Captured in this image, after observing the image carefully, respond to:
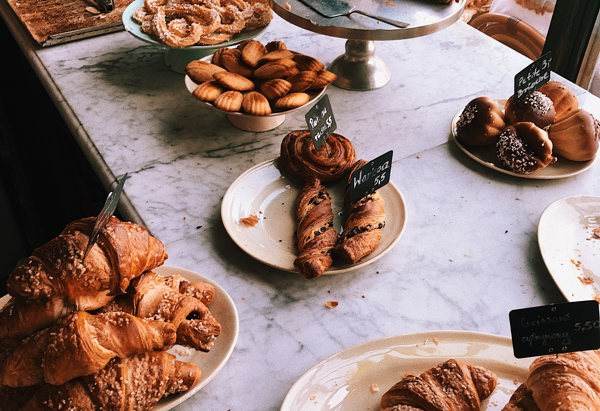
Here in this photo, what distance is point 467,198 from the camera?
138 centimetres

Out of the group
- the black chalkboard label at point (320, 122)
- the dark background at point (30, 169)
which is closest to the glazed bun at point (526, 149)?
the black chalkboard label at point (320, 122)

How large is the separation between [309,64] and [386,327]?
79cm

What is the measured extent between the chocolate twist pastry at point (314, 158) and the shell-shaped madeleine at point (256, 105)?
0.12 m

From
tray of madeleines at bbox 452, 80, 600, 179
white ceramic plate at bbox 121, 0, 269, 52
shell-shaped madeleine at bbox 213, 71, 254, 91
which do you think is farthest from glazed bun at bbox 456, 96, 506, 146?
white ceramic plate at bbox 121, 0, 269, 52

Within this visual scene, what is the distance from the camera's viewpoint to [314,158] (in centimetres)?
135

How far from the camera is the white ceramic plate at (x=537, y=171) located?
141 cm

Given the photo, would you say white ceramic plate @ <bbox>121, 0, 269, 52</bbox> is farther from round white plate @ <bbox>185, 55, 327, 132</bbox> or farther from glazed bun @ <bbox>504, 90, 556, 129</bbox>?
glazed bun @ <bbox>504, 90, 556, 129</bbox>

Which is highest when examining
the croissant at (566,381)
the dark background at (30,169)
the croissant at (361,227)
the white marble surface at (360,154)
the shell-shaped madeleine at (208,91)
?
the croissant at (566,381)

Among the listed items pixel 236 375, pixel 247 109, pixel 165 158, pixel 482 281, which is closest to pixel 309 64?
pixel 247 109

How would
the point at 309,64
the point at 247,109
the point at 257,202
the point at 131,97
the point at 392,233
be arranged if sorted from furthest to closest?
the point at 131,97
the point at 309,64
the point at 247,109
the point at 257,202
the point at 392,233

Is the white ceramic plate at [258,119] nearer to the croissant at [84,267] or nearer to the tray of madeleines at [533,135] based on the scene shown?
the tray of madeleines at [533,135]

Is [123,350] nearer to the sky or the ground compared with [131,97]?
nearer to the sky

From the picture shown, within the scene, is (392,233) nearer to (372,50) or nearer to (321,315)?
(321,315)

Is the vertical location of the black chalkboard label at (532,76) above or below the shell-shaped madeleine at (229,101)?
above
